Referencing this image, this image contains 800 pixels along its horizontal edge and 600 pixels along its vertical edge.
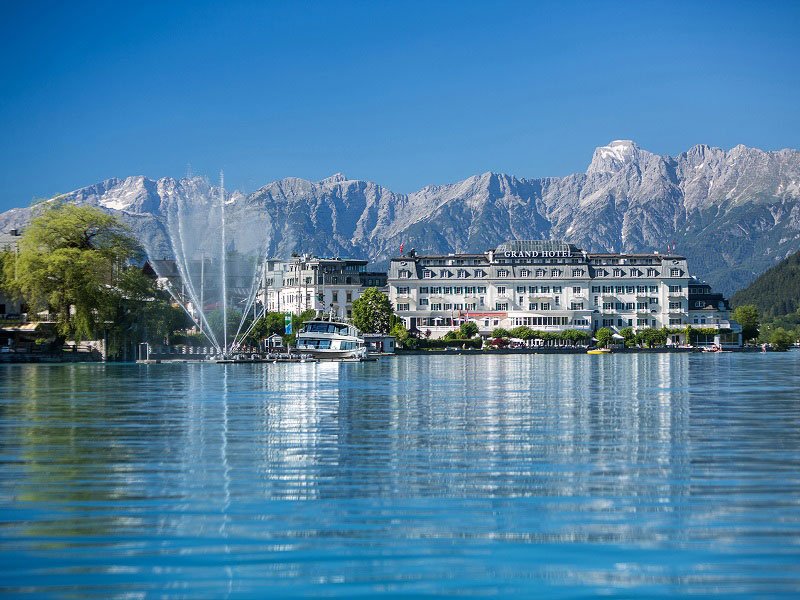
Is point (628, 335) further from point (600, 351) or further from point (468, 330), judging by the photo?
point (468, 330)

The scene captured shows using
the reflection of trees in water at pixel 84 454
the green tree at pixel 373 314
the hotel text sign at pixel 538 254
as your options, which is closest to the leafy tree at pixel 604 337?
the hotel text sign at pixel 538 254

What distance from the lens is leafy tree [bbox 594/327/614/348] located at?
558 feet

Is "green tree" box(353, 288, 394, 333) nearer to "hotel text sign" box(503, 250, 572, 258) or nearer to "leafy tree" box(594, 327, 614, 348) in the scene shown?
"hotel text sign" box(503, 250, 572, 258)

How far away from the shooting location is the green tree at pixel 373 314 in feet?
526

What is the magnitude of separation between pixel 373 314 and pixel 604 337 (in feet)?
123

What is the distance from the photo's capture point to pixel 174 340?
407ft

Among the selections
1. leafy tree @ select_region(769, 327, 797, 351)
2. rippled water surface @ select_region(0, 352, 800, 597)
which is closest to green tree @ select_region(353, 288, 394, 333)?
leafy tree @ select_region(769, 327, 797, 351)

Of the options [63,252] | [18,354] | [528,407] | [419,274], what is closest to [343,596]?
[528,407]

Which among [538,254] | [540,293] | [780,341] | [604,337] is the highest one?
[538,254]

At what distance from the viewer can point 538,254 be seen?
617 ft

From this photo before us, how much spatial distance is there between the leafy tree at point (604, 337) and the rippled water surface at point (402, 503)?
131272 mm

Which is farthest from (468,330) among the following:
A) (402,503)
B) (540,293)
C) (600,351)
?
(402,503)

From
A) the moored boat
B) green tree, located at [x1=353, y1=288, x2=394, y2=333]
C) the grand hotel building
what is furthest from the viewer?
the grand hotel building

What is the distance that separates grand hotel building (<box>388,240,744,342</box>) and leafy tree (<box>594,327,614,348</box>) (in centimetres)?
955
